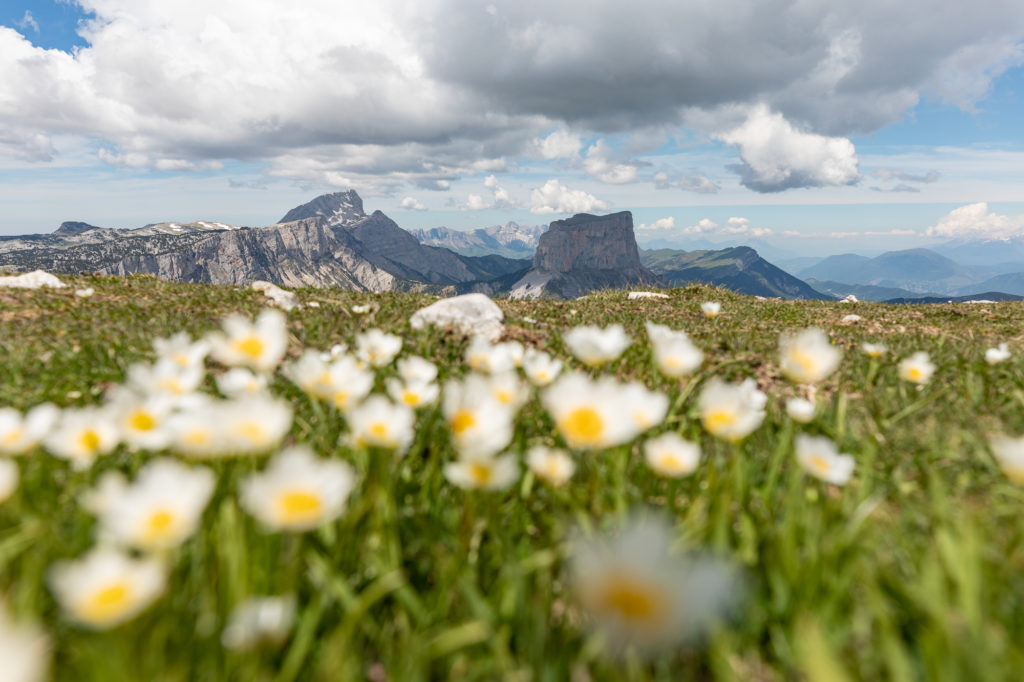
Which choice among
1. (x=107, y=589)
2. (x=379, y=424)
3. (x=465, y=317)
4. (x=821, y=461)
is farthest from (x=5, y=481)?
(x=465, y=317)

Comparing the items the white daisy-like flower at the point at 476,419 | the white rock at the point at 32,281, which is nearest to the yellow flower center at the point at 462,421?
the white daisy-like flower at the point at 476,419

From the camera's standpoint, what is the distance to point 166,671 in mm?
1451

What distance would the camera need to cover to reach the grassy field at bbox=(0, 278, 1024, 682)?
1.55 metres

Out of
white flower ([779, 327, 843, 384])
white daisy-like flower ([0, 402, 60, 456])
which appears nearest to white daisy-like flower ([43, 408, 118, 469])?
white daisy-like flower ([0, 402, 60, 456])

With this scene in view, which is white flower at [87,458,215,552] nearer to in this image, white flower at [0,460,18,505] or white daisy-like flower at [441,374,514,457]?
white flower at [0,460,18,505]

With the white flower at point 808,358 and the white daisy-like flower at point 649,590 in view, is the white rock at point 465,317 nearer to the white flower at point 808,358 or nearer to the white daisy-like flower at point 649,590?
the white flower at point 808,358

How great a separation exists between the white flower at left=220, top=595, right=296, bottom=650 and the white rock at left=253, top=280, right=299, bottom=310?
7.63 meters

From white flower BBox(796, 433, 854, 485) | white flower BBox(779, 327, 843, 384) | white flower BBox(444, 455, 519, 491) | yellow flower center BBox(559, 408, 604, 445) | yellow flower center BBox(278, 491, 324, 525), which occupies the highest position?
white flower BBox(779, 327, 843, 384)

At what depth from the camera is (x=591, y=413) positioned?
6.52 feet

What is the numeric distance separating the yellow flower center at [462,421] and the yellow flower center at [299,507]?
2.21ft

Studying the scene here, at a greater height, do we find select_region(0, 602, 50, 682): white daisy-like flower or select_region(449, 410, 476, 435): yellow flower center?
select_region(449, 410, 476, 435): yellow flower center

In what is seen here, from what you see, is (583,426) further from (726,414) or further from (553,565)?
(726,414)

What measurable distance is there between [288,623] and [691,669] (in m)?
1.34

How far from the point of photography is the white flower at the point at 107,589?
1.20m
